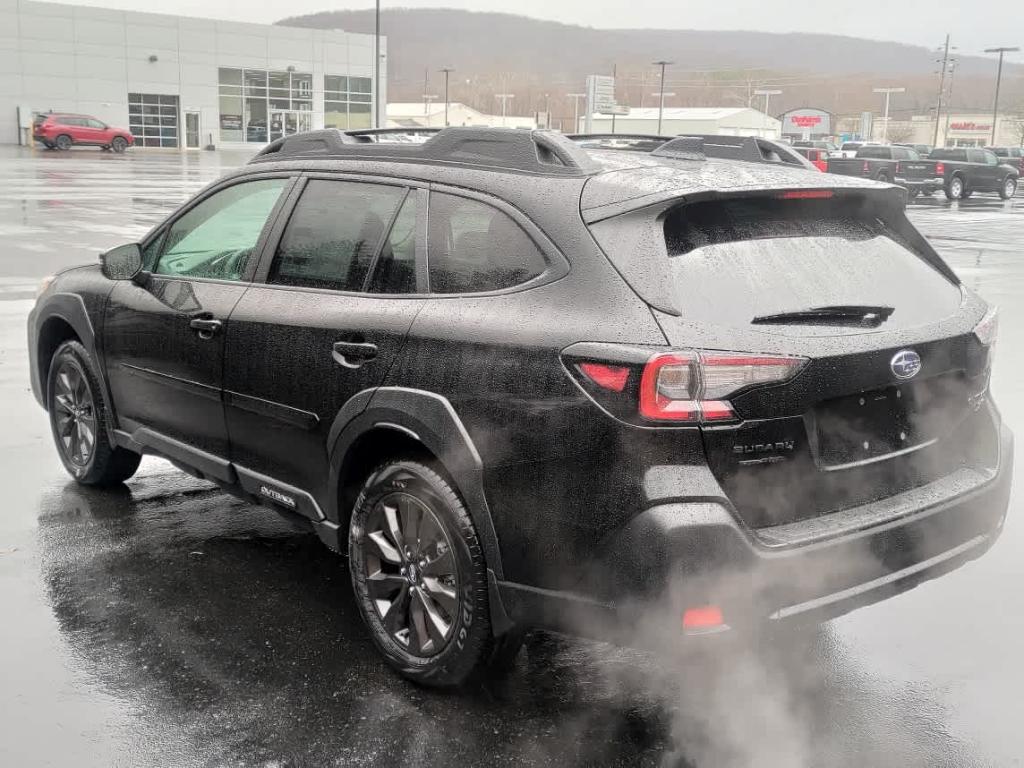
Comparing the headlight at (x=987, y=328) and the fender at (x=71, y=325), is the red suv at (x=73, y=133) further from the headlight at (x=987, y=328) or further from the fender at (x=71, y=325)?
the headlight at (x=987, y=328)

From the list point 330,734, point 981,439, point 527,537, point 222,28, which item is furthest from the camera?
point 222,28

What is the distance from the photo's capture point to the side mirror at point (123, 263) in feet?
15.8

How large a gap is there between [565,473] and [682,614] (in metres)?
0.48

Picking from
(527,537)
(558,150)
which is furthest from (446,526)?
(558,150)

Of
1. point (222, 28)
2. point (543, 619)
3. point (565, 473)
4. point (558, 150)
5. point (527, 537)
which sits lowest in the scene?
point (543, 619)

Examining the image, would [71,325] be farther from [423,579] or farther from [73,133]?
[73,133]

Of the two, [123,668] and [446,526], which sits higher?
[446,526]

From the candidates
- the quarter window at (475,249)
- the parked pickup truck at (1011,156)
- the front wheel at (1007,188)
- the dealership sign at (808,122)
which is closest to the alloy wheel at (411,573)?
the quarter window at (475,249)

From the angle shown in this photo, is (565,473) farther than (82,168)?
No

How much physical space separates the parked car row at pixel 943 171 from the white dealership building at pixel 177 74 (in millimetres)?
41092

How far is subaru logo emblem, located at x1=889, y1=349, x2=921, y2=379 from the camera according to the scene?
3086mm

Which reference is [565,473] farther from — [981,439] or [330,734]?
[981,439]

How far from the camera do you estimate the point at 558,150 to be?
3.35 meters

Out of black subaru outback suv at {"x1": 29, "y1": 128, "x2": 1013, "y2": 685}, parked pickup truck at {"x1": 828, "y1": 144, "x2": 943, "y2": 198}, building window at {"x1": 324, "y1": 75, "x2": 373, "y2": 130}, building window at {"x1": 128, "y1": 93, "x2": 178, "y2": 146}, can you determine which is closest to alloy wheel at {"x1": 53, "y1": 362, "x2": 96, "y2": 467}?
black subaru outback suv at {"x1": 29, "y1": 128, "x2": 1013, "y2": 685}
